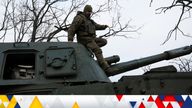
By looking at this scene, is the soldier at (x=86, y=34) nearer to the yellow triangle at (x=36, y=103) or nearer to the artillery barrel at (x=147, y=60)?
the artillery barrel at (x=147, y=60)

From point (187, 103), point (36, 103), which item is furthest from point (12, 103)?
point (187, 103)

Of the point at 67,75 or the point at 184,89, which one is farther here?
the point at 67,75

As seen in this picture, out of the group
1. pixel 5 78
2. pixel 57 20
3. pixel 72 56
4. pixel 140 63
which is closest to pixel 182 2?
pixel 140 63

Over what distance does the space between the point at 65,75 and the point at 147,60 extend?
9.27 ft

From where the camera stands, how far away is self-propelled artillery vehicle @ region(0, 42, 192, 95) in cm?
743

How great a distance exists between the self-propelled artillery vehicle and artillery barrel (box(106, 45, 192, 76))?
2.43ft

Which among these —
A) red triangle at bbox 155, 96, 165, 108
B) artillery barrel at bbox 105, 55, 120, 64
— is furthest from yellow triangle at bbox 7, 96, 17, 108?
artillery barrel at bbox 105, 55, 120, 64

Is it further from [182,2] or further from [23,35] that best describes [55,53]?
[23,35]

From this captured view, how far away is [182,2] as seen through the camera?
40.1ft

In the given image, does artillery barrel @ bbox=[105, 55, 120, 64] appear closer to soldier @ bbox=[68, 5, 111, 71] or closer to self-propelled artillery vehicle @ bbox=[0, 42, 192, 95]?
soldier @ bbox=[68, 5, 111, 71]

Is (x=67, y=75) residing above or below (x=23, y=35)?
below

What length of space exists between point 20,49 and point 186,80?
9.93 feet

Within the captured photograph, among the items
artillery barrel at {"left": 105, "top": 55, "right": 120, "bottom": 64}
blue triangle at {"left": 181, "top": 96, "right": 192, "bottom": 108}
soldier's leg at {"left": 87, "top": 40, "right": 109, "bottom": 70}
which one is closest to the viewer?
blue triangle at {"left": 181, "top": 96, "right": 192, "bottom": 108}

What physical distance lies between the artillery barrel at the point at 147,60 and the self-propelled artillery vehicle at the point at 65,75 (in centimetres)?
74
